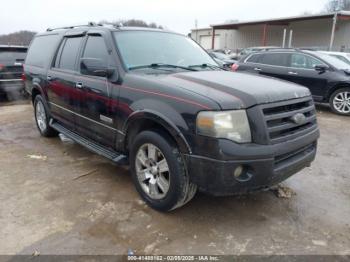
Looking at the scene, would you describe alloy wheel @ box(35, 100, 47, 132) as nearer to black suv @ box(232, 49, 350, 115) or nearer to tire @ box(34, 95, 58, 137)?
tire @ box(34, 95, 58, 137)

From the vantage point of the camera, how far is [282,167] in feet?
9.55

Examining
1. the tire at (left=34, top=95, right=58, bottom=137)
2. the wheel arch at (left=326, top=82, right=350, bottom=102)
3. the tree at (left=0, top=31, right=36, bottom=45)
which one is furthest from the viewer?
the tree at (left=0, top=31, right=36, bottom=45)

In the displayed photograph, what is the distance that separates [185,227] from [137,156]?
0.90 m

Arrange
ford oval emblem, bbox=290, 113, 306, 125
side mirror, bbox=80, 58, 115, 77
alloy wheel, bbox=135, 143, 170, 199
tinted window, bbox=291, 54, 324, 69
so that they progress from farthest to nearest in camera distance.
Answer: tinted window, bbox=291, 54, 324, 69, side mirror, bbox=80, 58, 115, 77, alloy wheel, bbox=135, 143, 170, 199, ford oval emblem, bbox=290, 113, 306, 125

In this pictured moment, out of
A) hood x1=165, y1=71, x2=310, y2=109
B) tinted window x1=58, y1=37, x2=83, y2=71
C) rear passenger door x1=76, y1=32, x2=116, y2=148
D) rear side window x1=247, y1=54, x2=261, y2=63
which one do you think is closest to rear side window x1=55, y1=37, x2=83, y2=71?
tinted window x1=58, y1=37, x2=83, y2=71

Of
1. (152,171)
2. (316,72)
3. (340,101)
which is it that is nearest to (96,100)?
(152,171)

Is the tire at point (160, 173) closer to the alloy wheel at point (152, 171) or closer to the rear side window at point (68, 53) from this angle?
the alloy wheel at point (152, 171)

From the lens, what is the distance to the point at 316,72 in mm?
8539

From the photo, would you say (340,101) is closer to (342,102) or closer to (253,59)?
(342,102)

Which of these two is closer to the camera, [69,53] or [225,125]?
[225,125]

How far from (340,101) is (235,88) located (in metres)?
6.51

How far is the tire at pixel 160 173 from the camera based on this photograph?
2959 millimetres

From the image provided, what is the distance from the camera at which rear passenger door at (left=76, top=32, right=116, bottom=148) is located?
381 centimetres

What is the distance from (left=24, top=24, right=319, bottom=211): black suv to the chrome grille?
0.01 metres
